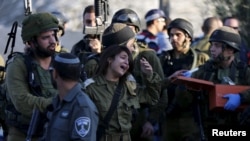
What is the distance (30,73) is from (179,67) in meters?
2.23

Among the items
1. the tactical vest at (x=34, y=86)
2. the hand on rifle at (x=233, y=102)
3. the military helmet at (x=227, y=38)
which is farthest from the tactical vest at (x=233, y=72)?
the tactical vest at (x=34, y=86)

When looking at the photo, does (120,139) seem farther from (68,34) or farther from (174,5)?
(174,5)

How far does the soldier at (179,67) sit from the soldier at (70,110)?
2.88m

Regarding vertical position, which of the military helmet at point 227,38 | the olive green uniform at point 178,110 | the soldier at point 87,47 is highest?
the military helmet at point 227,38

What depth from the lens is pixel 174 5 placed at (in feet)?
72.7

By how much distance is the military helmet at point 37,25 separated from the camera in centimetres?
827

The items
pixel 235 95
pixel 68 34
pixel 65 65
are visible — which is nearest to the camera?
pixel 65 65

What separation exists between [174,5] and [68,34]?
7932 mm

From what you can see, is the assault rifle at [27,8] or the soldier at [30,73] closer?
the soldier at [30,73]

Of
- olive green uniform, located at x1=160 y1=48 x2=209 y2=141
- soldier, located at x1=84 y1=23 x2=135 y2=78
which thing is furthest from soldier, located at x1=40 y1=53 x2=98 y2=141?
olive green uniform, located at x1=160 y1=48 x2=209 y2=141

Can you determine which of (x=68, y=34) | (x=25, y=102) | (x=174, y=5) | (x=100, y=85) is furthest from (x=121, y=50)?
(x=174, y=5)

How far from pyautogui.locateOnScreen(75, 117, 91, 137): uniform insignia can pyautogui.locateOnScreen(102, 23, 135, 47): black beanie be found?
2361 mm

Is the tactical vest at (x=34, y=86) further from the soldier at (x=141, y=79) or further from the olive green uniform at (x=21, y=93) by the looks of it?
the soldier at (x=141, y=79)

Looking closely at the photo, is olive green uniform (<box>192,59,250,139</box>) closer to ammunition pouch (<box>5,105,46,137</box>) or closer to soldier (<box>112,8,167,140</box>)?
soldier (<box>112,8,167,140</box>)
